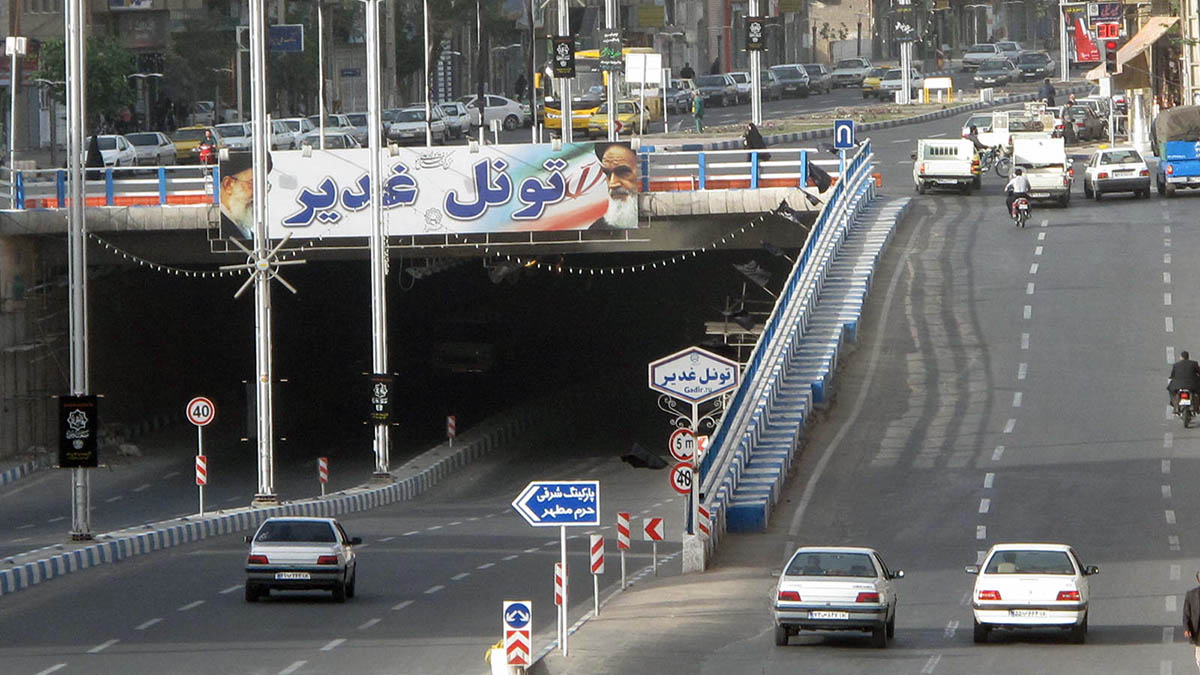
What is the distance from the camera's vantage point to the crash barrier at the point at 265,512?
109 feet

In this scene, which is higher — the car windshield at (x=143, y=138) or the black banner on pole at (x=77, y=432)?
the car windshield at (x=143, y=138)

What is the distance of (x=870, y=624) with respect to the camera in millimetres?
25172

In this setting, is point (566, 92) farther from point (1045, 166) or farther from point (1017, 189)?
point (1045, 166)

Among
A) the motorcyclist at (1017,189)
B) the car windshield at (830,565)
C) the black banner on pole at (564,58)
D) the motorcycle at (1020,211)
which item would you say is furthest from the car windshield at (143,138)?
the car windshield at (830,565)

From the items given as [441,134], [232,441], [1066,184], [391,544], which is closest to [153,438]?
[232,441]

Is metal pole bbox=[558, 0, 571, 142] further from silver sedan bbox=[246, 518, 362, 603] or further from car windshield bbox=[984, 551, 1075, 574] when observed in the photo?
car windshield bbox=[984, 551, 1075, 574]

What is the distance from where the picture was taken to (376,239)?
48.7 m

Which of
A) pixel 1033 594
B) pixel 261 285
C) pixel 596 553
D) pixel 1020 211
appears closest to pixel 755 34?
pixel 1020 211

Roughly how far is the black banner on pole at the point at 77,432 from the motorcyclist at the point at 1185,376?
66.2 feet

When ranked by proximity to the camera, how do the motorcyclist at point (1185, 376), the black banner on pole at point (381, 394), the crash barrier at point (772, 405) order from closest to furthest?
the crash barrier at point (772, 405)
the motorcyclist at point (1185, 376)
the black banner on pole at point (381, 394)

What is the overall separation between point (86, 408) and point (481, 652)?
1370 cm

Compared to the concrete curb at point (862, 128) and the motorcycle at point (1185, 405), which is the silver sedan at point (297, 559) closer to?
the motorcycle at point (1185, 405)

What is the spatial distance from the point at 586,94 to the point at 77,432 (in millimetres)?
67030

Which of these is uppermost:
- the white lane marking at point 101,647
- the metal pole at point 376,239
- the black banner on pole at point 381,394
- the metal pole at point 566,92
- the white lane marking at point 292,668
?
the metal pole at point 566,92
